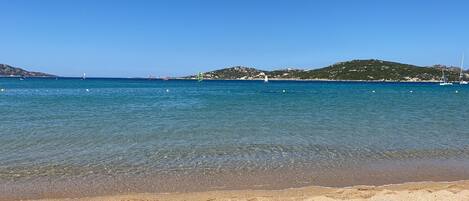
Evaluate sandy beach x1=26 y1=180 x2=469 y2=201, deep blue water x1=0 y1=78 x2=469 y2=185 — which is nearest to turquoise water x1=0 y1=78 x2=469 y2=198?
deep blue water x1=0 y1=78 x2=469 y2=185

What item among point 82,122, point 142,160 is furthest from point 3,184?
point 82,122

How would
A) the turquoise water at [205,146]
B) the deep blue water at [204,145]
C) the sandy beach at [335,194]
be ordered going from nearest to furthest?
the sandy beach at [335,194], the turquoise water at [205,146], the deep blue water at [204,145]

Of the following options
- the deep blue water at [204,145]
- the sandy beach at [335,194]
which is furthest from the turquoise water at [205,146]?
the sandy beach at [335,194]

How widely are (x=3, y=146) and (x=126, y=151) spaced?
177 inches

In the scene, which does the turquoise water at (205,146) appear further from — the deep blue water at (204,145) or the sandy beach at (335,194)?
the sandy beach at (335,194)

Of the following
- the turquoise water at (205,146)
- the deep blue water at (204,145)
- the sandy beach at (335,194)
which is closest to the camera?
the sandy beach at (335,194)

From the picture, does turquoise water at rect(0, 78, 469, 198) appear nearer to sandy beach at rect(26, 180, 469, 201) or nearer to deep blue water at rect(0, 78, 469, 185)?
deep blue water at rect(0, 78, 469, 185)

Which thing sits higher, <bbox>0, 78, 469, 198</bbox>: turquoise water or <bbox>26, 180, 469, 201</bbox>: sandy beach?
<bbox>26, 180, 469, 201</bbox>: sandy beach

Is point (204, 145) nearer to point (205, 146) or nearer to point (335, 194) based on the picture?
point (205, 146)

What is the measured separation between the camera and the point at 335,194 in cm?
1059

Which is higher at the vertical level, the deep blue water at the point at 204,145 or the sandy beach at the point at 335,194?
the sandy beach at the point at 335,194

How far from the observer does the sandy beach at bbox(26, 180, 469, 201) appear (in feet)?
33.3

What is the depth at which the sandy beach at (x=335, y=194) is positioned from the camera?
10.1 metres

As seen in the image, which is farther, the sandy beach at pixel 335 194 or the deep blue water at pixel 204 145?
the deep blue water at pixel 204 145
